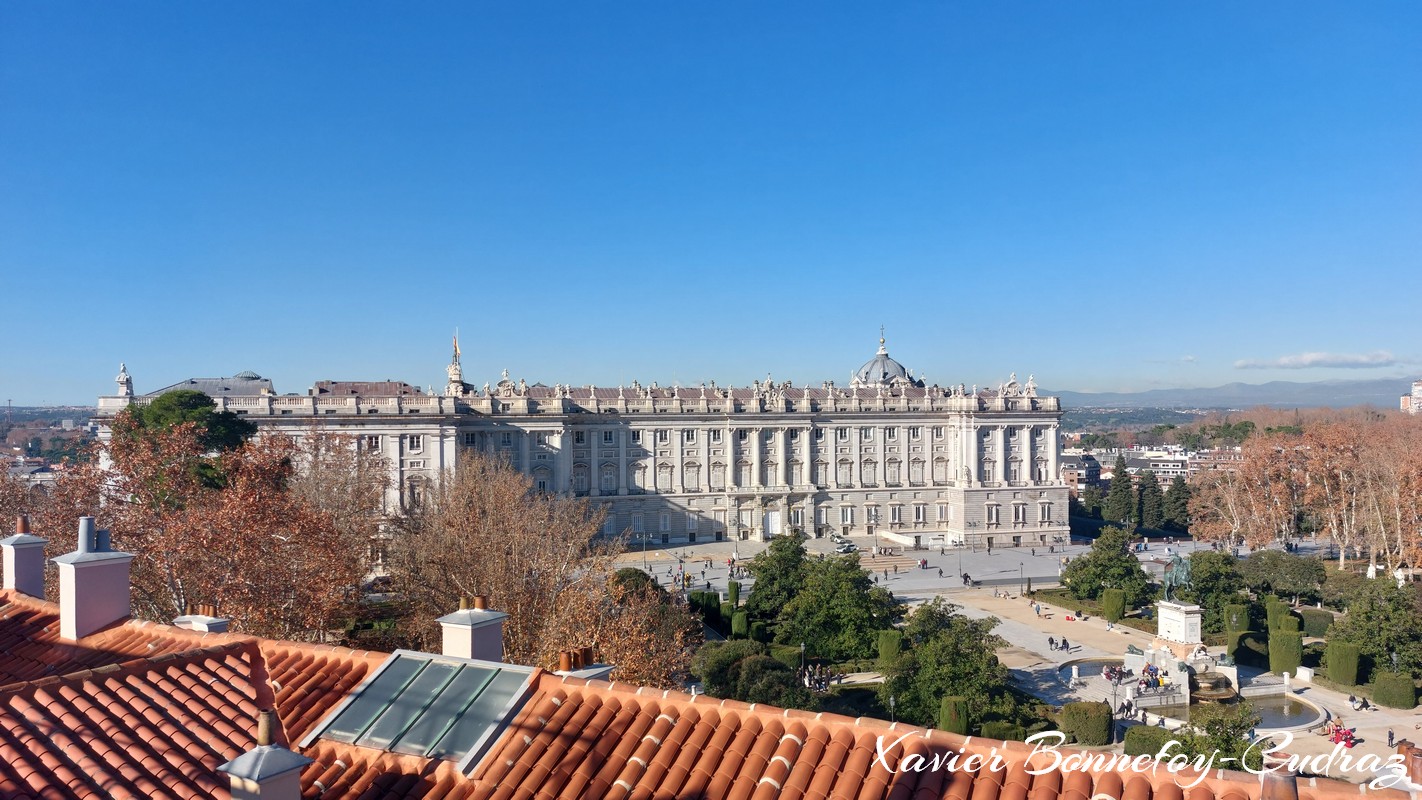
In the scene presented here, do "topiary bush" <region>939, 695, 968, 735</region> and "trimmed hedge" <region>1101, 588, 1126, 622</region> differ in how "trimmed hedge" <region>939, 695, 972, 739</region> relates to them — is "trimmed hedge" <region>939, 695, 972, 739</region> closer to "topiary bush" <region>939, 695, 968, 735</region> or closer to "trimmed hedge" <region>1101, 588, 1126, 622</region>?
"topiary bush" <region>939, 695, 968, 735</region>

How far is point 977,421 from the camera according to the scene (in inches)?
2859

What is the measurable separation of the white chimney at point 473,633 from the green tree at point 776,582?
30702 mm

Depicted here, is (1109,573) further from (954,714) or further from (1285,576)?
(954,714)

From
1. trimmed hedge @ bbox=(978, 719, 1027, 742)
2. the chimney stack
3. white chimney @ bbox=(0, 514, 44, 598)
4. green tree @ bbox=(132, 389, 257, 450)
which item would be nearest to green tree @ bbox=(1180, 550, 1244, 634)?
trimmed hedge @ bbox=(978, 719, 1027, 742)

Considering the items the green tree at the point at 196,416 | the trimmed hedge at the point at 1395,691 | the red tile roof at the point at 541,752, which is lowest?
the trimmed hedge at the point at 1395,691

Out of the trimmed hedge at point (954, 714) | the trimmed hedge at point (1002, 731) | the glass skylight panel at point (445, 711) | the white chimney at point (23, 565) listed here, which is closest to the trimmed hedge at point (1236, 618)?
the trimmed hedge at point (1002, 731)

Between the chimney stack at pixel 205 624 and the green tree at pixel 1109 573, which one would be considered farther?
the green tree at pixel 1109 573

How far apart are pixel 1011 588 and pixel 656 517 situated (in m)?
27.1

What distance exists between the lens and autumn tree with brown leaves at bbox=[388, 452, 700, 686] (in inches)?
868

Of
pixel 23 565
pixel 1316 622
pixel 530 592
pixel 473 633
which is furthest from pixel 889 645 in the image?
pixel 23 565

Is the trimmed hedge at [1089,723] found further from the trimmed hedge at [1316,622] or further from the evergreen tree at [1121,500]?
the evergreen tree at [1121,500]

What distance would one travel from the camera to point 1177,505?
7975 cm

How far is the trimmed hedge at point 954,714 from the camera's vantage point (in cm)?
2456

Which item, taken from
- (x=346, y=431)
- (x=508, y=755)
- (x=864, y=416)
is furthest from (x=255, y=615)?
(x=864, y=416)
